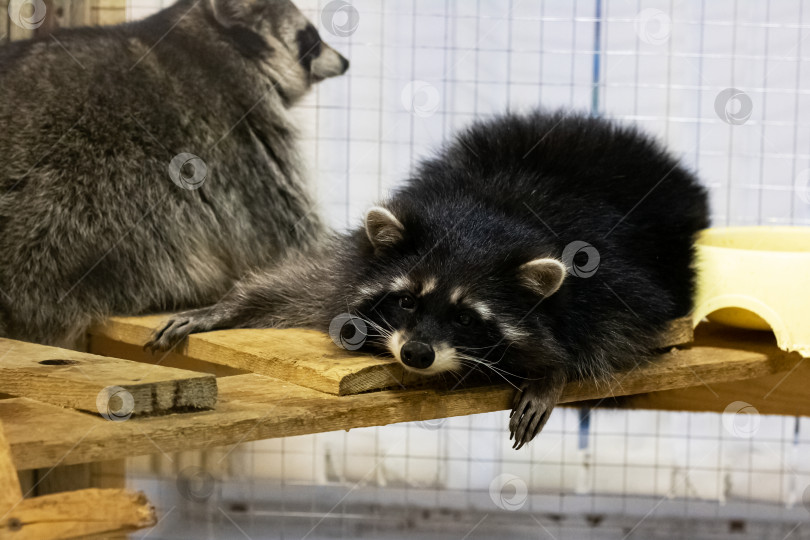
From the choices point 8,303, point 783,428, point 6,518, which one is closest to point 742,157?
point 783,428

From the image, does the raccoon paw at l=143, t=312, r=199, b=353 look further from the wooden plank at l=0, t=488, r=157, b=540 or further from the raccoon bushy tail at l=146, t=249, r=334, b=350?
the wooden plank at l=0, t=488, r=157, b=540

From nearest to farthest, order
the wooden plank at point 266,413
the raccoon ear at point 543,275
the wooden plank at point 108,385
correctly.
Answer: the wooden plank at point 266,413
the wooden plank at point 108,385
the raccoon ear at point 543,275

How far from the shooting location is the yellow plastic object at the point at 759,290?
2.70 metres

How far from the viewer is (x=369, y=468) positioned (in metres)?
4.09

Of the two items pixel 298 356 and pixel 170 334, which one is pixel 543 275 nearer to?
pixel 298 356

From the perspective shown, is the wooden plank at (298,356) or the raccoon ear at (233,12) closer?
the wooden plank at (298,356)

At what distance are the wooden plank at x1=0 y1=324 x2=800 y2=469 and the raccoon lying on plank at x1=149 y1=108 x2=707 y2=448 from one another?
0.24 feet

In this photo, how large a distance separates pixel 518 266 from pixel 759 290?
0.96m

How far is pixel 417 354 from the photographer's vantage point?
79.2 inches

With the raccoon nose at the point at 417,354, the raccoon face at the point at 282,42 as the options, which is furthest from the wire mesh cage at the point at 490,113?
the raccoon nose at the point at 417,354

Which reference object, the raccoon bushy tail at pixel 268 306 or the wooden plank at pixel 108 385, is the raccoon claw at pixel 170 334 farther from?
the wooden plank at pixel 108 385

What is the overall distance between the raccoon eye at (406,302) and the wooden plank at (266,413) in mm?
196

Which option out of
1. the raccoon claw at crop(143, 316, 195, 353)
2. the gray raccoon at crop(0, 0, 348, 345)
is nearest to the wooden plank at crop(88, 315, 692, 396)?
the raccoon claw at crop(143, 316, 195, 353)

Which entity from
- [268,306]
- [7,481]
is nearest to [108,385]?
[7,481]
